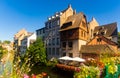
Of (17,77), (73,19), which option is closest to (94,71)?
(17,77)

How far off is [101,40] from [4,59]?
34.5m

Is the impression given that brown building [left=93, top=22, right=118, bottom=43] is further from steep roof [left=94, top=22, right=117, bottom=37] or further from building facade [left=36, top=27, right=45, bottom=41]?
building facade [left=36, top=27, right=45, bottom=41]

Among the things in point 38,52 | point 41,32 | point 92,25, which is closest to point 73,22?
point 92,25

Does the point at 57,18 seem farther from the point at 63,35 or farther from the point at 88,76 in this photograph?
the point at 88,76

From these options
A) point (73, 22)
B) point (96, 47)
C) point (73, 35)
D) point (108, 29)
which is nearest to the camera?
point (96, 47)

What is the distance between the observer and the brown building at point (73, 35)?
39125 millimetres

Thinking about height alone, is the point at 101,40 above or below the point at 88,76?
above

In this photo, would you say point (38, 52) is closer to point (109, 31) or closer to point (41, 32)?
Answer: point (41, 32)

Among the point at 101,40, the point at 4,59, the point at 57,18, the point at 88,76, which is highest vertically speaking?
the point at 57,18

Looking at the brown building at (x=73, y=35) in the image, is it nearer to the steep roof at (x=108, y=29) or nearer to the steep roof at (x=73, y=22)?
the steep roof at (x=73, y=22)

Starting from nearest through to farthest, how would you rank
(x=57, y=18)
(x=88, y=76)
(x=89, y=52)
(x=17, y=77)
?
(x=17, y=77), (x=88, y=76), (x=89, y=52), (x=57, y=18)

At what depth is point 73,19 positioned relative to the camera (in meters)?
42.8

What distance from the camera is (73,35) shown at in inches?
1587

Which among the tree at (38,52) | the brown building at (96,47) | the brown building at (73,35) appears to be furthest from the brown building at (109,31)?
the tree at (38,52)
